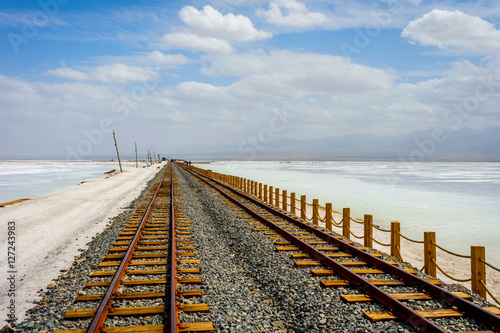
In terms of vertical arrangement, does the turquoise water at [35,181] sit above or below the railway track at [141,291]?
below

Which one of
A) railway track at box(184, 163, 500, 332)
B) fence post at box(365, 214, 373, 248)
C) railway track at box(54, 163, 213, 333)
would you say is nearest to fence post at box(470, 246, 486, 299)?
railway track at box(184, 163, 500, 332)

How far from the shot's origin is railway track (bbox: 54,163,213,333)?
4891 mm

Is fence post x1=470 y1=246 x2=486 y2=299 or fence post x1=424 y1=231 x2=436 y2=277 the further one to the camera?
fence post x1=424 y1=231 x2=436 y2=277

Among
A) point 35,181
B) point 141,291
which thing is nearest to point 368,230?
point 141,291

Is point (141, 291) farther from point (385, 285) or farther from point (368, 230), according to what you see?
point (368, 230)

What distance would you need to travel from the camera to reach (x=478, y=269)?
6469 mm

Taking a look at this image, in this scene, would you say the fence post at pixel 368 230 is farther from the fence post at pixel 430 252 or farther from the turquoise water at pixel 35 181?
the turquoise water at pixel 35 181

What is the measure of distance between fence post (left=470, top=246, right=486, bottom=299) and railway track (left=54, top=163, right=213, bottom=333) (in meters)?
5.12

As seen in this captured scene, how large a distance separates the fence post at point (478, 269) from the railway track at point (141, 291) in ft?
16.8

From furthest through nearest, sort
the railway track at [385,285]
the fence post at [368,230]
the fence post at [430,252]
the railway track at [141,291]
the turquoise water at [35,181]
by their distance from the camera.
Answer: the turquoise water at [35,181] → the fence post at [368,230] → the fence post at [430,252] → the railway track at [385,285] → the railway track at [141,291]

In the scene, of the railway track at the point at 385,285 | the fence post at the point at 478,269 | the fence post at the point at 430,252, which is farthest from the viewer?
the fence post at the point at 430,252

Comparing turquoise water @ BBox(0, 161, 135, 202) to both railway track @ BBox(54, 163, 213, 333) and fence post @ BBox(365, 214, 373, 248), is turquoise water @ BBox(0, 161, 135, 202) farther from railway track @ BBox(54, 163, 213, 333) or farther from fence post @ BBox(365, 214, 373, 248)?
fence post @ BBox(365, 214, 373, 248)

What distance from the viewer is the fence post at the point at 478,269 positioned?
21.1 ft

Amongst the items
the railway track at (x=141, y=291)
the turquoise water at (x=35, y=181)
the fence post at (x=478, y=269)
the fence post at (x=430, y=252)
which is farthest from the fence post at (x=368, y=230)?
the turquoise water at (x=35, y=181)
